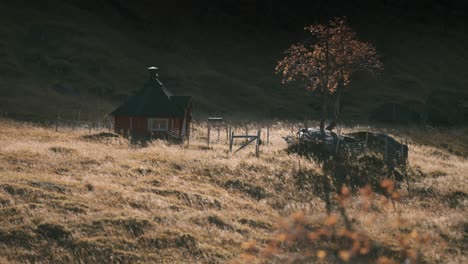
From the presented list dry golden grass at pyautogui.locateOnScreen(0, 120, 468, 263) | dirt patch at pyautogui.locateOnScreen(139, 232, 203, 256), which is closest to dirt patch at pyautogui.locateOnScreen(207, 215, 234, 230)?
dry golden grass at pyautogui.locateOnScreen(0, 120, 468, 263)

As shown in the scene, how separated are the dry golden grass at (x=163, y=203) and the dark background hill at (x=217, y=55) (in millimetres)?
25260

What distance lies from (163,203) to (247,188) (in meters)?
5.07

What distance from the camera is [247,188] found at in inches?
941

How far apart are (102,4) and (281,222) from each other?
322 ft

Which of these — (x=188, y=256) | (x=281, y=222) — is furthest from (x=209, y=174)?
(x=188, y=256)

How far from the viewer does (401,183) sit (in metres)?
27.2

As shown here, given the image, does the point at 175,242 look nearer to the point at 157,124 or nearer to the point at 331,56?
the point at 157,124

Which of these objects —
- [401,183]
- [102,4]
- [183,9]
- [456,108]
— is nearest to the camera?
[401,183]

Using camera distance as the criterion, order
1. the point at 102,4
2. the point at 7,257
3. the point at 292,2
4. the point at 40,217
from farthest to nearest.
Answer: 1. the point at 292,2
2. the point at 102,4
3. the point at 40,217
4. the point at 7,257

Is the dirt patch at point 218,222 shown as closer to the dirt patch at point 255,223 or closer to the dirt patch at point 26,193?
the dirt patch at point 255,223

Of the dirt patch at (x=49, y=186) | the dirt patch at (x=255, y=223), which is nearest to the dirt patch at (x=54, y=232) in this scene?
the dirt patch at (x=49, y=186)

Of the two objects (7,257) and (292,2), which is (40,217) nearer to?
(7,257)

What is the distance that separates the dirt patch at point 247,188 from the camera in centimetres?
2328

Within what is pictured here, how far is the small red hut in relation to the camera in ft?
131
